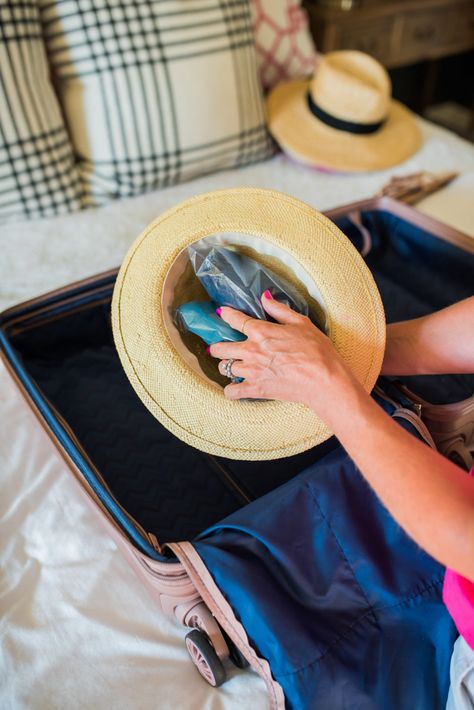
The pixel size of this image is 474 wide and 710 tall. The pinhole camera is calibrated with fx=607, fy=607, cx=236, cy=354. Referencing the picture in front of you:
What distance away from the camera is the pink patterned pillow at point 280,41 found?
1472mm

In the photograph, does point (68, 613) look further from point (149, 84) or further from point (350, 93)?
point (350, 93)

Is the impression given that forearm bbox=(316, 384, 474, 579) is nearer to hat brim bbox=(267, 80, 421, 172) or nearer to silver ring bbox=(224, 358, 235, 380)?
silver ring bbox=(224, 358, 235, 380)

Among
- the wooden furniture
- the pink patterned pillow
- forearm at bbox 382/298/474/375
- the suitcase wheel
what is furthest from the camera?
the wooden furniture

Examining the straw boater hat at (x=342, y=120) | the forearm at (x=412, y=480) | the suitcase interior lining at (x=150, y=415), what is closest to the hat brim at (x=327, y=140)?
the straw boater hat at (x=342, y=120)

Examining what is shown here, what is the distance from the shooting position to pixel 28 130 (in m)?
1.11

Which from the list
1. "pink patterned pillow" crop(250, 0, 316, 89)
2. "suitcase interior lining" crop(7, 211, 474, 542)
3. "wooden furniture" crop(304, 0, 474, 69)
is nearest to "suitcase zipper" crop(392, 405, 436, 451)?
"suitcase interior lining" crop(7, 211, 474, 542)

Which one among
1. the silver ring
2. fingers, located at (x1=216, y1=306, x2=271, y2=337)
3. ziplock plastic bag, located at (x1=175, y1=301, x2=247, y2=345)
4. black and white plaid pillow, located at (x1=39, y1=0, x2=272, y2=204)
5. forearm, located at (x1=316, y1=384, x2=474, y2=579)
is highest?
black and white plaid pillow, located at (x1=39, y1=0, x2=272, y2=204)

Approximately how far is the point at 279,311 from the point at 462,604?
33 cm

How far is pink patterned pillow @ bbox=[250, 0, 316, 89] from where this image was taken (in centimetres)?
147

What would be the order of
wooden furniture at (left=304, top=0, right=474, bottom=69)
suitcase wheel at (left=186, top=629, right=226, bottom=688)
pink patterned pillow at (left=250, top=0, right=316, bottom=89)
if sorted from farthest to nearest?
1. wooden furniture at (left=304, top=0, right=474, bottom=69)
2. pink patterned pillow at (left=250, top=0, right=316, bottom=89)
3. suitcase wheel at (left=186, top=629, right=226, bottom=688)

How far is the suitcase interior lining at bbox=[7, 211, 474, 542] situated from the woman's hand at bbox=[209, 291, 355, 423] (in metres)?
0.24

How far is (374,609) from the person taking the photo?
24.6 inches

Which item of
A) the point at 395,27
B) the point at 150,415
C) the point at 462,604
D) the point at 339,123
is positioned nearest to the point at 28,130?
the point at 150,415

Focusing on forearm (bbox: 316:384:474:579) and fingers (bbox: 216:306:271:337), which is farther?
fingers (bbox: 216:306:271:337)
